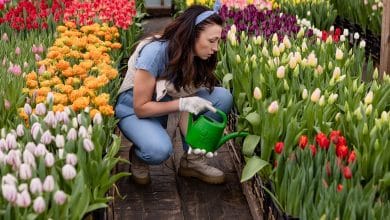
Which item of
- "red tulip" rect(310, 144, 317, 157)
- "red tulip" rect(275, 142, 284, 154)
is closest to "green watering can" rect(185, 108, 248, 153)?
"red tulip" rect(275, 142, 284, 154)

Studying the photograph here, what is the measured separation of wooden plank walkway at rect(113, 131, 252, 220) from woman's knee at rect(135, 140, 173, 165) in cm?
24

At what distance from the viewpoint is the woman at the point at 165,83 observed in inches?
135

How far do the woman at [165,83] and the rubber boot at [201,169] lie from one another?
234 millimetres

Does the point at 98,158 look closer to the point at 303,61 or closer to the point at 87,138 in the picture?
the point at 87,138

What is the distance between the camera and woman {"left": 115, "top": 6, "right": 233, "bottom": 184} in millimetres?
3420

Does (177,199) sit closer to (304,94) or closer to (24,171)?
(304,94)

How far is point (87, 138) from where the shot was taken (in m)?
2.62

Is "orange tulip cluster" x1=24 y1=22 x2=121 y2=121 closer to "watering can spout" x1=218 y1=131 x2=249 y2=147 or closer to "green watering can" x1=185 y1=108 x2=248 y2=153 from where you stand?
"green watering can" x1=185 y1=108 x2=248 y2=153

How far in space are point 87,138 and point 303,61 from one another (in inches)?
59.9

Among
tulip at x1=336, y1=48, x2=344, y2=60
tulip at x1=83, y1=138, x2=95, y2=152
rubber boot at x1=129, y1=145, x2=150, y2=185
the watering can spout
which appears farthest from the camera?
tulip at x1=336, y1=48, x2=344, y2=60

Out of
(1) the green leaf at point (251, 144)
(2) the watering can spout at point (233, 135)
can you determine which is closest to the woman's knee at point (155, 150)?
(2) the watering can spout at point (233, 135)

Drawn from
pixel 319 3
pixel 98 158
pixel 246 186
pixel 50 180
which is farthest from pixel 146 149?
pixel 319 3

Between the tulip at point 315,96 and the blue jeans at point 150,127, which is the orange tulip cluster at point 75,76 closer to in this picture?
the blue jeans at point 150,127

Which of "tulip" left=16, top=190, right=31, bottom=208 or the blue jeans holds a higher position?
"tulip" left=16, top=190, right=31, bottom=208
